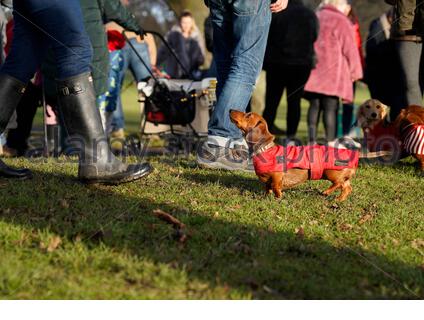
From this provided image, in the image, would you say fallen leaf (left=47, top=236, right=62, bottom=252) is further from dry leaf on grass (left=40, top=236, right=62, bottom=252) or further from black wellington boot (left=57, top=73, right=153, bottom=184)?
black wellington boot (left=57, top=73, right=153, bottom=184)

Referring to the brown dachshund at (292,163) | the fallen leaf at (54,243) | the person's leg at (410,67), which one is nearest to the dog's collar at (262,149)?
the brown dachshund at (292,163)

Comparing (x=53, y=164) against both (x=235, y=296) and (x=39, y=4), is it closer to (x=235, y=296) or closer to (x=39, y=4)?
(x=39, y=4)

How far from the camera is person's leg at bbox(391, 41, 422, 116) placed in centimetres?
637

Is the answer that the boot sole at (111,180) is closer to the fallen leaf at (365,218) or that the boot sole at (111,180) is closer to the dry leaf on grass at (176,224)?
the dry leaf on grass at (176,224)

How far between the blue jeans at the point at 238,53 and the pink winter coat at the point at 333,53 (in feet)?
11.3

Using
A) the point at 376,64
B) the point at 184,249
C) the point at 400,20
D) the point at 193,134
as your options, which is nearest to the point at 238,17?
the point at 400,20

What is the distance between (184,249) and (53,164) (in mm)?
2636

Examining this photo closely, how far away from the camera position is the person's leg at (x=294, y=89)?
26.9 ft

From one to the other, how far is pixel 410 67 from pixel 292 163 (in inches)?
101

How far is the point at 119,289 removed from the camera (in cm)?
272

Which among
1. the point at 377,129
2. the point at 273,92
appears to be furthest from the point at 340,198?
the point at 273,92

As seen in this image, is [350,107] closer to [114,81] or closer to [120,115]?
[120,115]

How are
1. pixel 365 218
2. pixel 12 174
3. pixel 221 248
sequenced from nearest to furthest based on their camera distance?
1. pixel 221 248
2. pixel 365 218
3. pixel 12 174

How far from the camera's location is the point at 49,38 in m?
4.06
